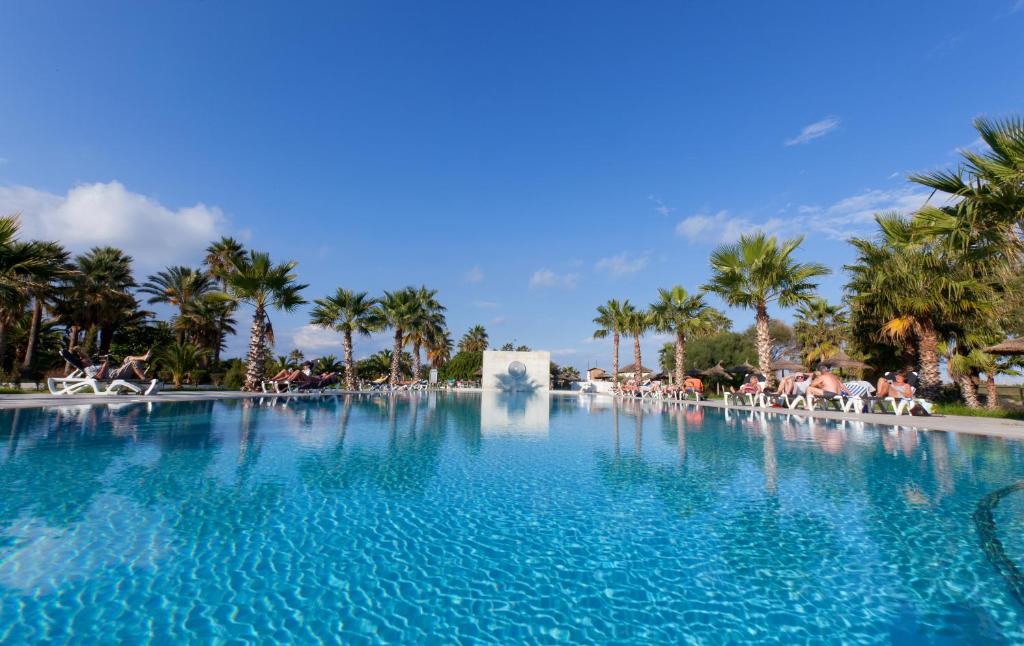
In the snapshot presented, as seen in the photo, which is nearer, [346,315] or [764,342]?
[764,342]

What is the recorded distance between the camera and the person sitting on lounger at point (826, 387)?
17781mm

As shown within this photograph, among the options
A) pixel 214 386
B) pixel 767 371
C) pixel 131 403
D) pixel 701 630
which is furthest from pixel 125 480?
pixel 214 386

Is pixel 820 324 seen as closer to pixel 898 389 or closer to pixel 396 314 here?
pixel 898 389

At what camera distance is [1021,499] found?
5684 millimetres

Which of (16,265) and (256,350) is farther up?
(16,265)

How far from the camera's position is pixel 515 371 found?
4316 centimetres

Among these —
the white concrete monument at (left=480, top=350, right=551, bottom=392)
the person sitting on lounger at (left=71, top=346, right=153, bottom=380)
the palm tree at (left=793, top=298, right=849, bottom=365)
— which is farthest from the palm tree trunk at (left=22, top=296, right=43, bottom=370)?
the palm tree at (left=793, top=298, right=849, bottom=365)

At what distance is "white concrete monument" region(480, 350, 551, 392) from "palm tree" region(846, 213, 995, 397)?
27.8 meters

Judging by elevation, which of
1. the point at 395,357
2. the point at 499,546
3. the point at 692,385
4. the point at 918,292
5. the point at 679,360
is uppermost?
the point at 918,292

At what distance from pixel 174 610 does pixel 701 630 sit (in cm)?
333

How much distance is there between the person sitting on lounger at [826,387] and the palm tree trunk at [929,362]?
2.52 m

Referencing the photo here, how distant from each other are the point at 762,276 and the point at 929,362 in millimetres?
6223

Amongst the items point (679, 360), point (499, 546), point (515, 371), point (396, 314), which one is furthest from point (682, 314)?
point (499, 546)

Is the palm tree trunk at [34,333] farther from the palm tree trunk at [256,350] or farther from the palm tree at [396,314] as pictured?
the palm tree at [396,314]
